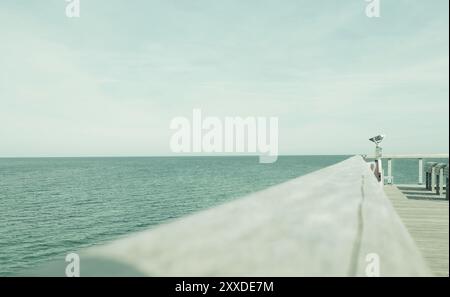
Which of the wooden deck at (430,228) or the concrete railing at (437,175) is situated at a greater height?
the concrete railing at (437,175)

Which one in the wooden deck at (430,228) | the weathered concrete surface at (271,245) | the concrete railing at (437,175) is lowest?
the wooden deck at (430,228)

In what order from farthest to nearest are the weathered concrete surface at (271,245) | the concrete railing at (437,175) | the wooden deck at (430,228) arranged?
the concrete railing at (437,175), the wooden deck at (430,228), the weathered concrete surface at (271,245)

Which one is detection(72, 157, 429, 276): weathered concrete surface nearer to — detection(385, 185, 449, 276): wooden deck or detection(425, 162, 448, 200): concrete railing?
detection(385, 185, 449, 276): wooden deck

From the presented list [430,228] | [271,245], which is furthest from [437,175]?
[271,245]

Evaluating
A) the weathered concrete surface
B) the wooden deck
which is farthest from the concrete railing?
the weathered concrete surface

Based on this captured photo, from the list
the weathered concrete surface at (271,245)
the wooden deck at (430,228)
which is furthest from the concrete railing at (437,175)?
the weathered concrete surface at (271,245)

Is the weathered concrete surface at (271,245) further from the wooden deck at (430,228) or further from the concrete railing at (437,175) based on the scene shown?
the concrete railing at (437,175)

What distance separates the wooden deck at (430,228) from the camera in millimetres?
3793

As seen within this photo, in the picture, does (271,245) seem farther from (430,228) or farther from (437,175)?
(437,175)

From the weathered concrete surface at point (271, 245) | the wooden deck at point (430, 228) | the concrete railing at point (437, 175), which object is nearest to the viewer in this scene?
the weathered concrete surface at point (271, 245)

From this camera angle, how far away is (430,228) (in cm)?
560

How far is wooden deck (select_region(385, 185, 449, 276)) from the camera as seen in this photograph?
12.4 ft

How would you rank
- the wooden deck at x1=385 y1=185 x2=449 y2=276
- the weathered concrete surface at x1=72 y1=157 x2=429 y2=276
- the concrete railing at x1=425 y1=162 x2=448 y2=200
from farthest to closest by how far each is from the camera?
the concrete railing at x1=425 y1=162 x2=448 y2=200
the wooden deck at x1=385 y1=185 x2=449 y2=276
the weathered concrete surface at x1=72 y1=157 x2=429 y2=276
